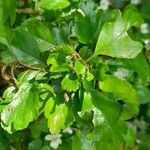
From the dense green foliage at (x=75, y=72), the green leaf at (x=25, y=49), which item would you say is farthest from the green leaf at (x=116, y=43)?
the green leaf at (x=25, y=49)

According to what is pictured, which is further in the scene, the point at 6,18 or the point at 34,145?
the point at 34,145

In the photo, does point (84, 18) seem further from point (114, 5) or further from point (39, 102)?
point (114, 5)

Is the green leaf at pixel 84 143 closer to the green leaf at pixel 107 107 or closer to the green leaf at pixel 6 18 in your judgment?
the green leaf at pixel 107 107

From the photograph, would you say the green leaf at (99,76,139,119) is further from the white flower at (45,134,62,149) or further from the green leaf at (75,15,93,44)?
the white flower at (45,134,62,149)

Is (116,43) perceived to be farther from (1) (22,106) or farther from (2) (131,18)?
(1) (22,106)

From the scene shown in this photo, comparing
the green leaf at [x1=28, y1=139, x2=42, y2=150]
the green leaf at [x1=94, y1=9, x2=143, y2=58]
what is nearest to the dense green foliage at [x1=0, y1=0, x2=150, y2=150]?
the green leaf at [x1=94, y1=9, x2=143, y2=58]

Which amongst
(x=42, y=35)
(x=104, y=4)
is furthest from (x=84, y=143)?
(x=104, y=4)
